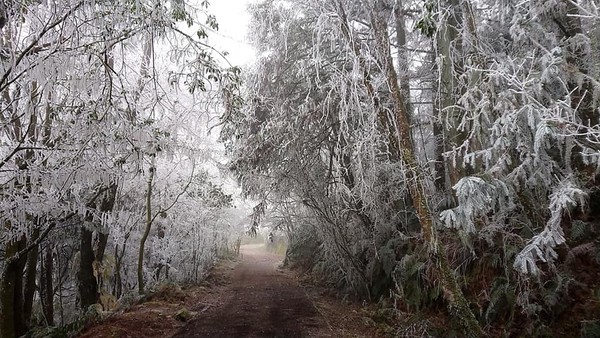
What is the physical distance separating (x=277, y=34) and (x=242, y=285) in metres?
9.21

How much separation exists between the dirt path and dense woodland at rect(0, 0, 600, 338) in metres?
1.48

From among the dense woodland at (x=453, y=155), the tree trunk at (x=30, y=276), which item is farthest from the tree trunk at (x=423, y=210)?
the tree trunk at (x=30, y=276)

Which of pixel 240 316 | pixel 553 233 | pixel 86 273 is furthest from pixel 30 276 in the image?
pixel 553 233

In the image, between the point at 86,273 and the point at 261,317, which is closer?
the point at 261,317

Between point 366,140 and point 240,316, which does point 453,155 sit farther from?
point 240,316

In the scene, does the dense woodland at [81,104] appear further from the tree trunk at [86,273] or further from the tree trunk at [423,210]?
the tree trunk at [423,210]

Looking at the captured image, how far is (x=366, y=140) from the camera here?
594 centimetres

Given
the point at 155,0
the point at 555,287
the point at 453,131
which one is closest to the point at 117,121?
the point at 155,0

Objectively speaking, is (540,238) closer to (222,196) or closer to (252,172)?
(252,172)

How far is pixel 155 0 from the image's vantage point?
4.13m

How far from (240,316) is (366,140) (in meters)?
5.12

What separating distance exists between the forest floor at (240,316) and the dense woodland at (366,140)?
0.72 meters

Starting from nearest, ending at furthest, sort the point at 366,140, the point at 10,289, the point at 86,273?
the point at 366,140
the point at 10,289
the point at 86,273

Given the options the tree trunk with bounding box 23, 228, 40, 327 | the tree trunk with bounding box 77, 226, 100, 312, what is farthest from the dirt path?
the tree trunk with bounding box 23, 228, 40, 327
